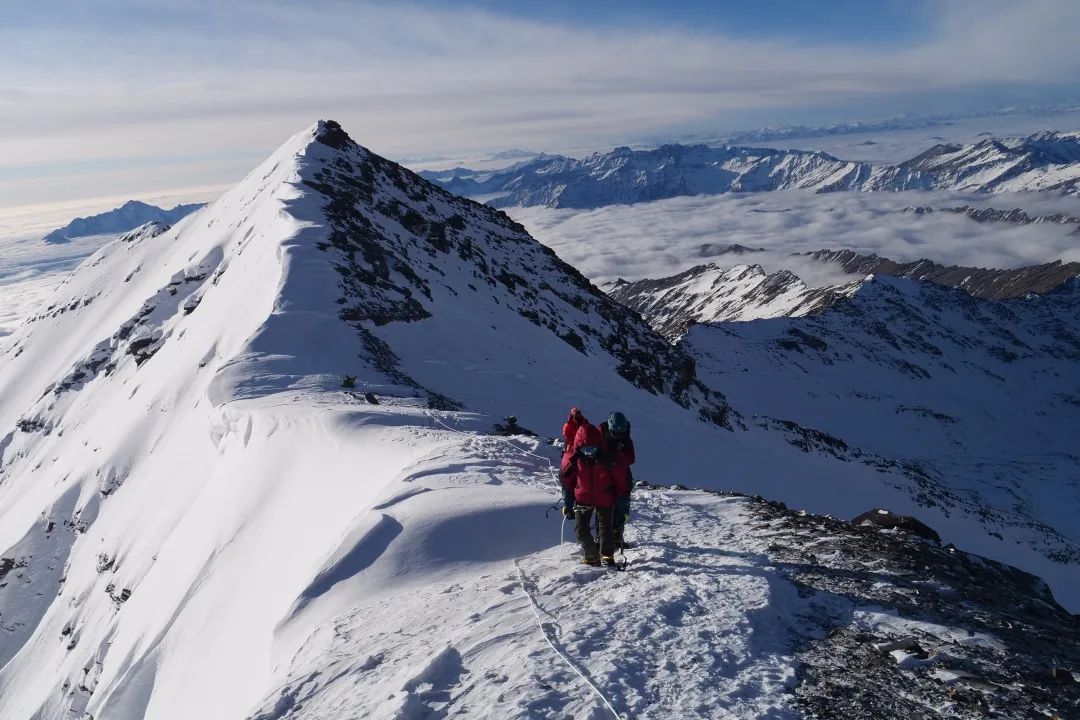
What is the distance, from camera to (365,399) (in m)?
21.0

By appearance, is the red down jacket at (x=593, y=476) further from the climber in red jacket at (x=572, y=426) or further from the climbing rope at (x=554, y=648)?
the climbing rope at (x=554, y=648)

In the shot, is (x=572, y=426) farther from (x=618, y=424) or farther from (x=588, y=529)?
(x=588, y=529)

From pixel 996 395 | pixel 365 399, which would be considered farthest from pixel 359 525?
pixel 996 395

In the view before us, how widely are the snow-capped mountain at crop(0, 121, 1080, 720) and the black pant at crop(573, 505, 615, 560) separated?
48 centimetres

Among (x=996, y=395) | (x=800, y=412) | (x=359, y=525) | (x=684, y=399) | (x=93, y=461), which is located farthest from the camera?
(x=996, y=395)

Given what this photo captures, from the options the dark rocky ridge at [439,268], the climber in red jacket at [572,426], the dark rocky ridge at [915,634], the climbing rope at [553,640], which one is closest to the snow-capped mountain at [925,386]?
the dark rocky ridge at [439,268]

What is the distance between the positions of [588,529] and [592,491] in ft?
2.08

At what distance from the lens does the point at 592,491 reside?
29.0 feet

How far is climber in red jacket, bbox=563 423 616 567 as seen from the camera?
8812mm

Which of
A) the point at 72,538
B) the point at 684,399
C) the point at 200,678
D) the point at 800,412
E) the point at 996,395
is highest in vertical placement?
the point at 200,678

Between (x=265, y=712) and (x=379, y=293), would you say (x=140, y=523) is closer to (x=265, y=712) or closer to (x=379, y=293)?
(x=379, y=293)

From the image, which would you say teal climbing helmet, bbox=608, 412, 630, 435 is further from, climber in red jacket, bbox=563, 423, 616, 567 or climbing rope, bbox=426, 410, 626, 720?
climbing rope, bbox=426, 410, 626, 720

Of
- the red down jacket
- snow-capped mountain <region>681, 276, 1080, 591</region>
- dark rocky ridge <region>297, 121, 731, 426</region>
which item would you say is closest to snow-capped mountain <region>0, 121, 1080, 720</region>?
dark rocky ridge <region>297, 121, 731, 426</region>

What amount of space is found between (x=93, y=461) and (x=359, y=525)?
27.1 meters
